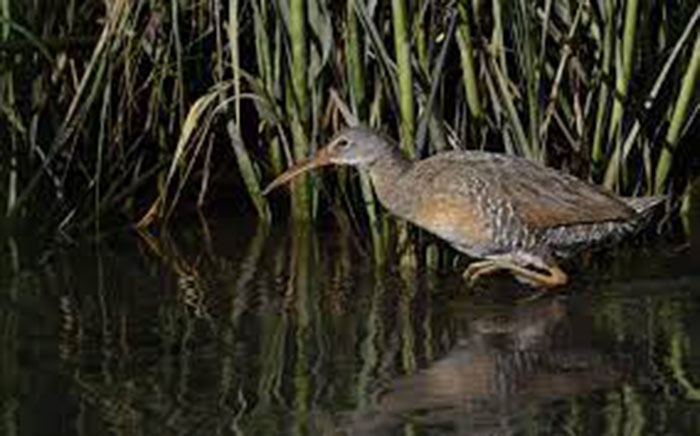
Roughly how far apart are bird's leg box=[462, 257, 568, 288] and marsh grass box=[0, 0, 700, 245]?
449 millimetres

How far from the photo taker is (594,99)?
7.43m

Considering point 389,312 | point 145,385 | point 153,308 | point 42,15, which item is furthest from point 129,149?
point 145,385

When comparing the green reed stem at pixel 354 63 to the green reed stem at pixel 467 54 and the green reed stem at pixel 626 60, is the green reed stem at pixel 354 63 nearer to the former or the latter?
the green reed stem at pixel 467 54

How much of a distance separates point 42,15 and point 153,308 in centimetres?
143

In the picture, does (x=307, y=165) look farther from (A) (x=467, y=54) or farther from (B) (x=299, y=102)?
(A) (x=467, y=54)

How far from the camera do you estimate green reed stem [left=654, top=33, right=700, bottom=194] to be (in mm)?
7238

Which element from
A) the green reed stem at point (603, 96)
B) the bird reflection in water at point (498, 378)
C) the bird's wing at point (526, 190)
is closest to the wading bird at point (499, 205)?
the bird's wing at point (526, 190)

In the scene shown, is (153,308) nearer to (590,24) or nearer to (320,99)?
(320,99)

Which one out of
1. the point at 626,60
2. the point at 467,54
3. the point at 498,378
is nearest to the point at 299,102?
the point at 467,54

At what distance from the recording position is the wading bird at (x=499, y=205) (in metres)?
7.06

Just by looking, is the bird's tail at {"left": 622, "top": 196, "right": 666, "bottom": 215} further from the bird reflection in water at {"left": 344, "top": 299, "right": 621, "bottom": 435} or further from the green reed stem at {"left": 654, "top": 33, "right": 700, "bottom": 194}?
the bird reflection in water at {"left": 344, "top": 299, "right": 621, "bottom": 435}

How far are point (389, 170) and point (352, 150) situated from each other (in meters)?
0.17

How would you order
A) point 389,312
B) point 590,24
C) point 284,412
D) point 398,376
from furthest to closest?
point 590,24 < point 389,312 < point 398,376 < point 284,412

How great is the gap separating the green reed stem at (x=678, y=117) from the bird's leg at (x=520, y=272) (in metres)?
0.65
